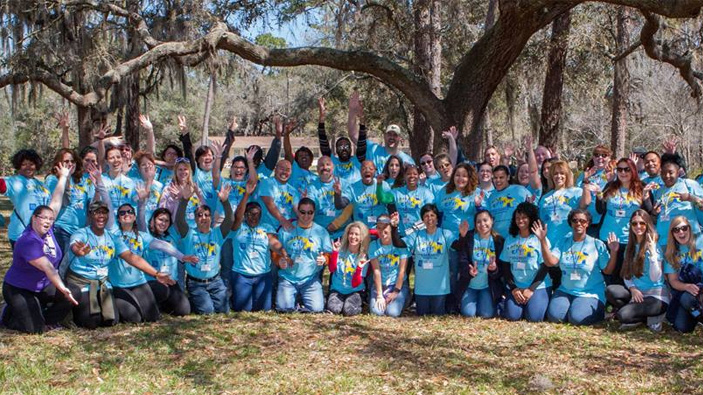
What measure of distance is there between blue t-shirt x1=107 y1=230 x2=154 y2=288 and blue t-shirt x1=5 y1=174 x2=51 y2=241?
→ 1.00 m

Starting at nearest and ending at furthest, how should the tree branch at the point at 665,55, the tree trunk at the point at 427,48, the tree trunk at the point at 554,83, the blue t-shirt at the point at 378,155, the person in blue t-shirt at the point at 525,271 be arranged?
the person in blue t-shirt at the point at 525,271, the blue t-shirt at the point at 378,155, the tree branch at the point at 665,55, the tree trunk at the point at 554,83, the tree trunk at the point at 427,48

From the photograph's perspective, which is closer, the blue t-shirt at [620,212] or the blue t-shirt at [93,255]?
the blue t-shirt at [93,255]

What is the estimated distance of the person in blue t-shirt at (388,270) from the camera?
24.3 ft

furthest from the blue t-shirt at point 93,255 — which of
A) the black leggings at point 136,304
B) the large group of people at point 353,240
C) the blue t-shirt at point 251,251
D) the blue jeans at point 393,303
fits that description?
the blue jeans at point 393,303

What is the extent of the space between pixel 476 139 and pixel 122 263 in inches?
187

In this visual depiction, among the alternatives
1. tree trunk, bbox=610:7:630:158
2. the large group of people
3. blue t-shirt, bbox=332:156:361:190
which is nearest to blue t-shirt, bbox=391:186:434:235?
the large group of people

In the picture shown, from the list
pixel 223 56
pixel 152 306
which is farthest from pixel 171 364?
pixel 223 56

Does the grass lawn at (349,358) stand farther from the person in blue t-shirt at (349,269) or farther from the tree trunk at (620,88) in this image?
the tree trunk at (620,88)

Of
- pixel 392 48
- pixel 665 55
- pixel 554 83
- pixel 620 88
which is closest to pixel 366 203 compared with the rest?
pixel 665 55

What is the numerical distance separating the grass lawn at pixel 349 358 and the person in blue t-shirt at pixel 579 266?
0.21 m

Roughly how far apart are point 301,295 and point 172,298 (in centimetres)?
129

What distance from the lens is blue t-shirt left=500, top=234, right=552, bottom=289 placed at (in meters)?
7.11

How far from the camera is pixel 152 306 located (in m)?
6.95

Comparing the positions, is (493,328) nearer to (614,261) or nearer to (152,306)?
(614,261)
